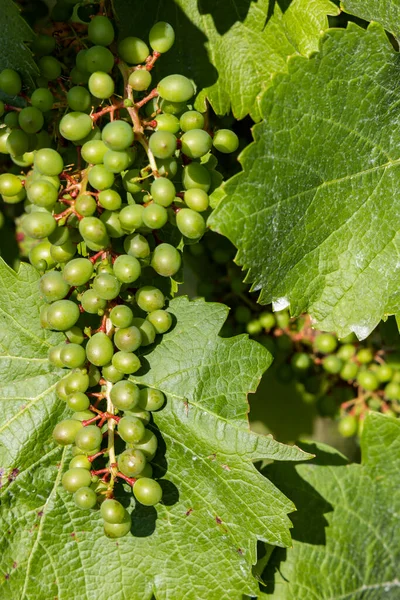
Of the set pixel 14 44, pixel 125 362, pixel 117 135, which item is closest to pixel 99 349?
pixel 125 362

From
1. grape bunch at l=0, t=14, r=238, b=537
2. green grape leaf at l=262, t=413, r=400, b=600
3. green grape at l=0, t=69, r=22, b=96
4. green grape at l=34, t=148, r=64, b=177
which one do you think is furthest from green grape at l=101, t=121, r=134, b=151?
green grape leaf at l=262, t=413, r=400, b=600

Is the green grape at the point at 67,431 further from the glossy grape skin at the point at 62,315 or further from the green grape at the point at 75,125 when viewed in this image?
the green grape at the point at 75,125

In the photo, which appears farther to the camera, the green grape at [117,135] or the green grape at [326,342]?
the green grape at [326,342]

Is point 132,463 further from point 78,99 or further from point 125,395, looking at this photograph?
point 78,99

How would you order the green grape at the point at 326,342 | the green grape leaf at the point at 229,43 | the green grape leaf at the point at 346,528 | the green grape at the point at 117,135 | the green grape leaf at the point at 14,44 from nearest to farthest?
the green grape at the point at 117,135
the green grape leaf at the point at 14,44
the green grape leaf at the point at 229,43
the green grape leaf at the point at 346,528
the green grape at the point at 326,342

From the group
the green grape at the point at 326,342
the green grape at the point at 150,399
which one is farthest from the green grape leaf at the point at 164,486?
the green grape at the point at 326,342

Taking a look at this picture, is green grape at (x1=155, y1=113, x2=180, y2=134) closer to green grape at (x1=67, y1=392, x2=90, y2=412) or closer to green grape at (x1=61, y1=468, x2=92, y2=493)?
green grape at (x1=67, y1=392, x2=90, y2=412)

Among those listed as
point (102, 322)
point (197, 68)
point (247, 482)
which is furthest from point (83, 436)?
point (197, 68)
